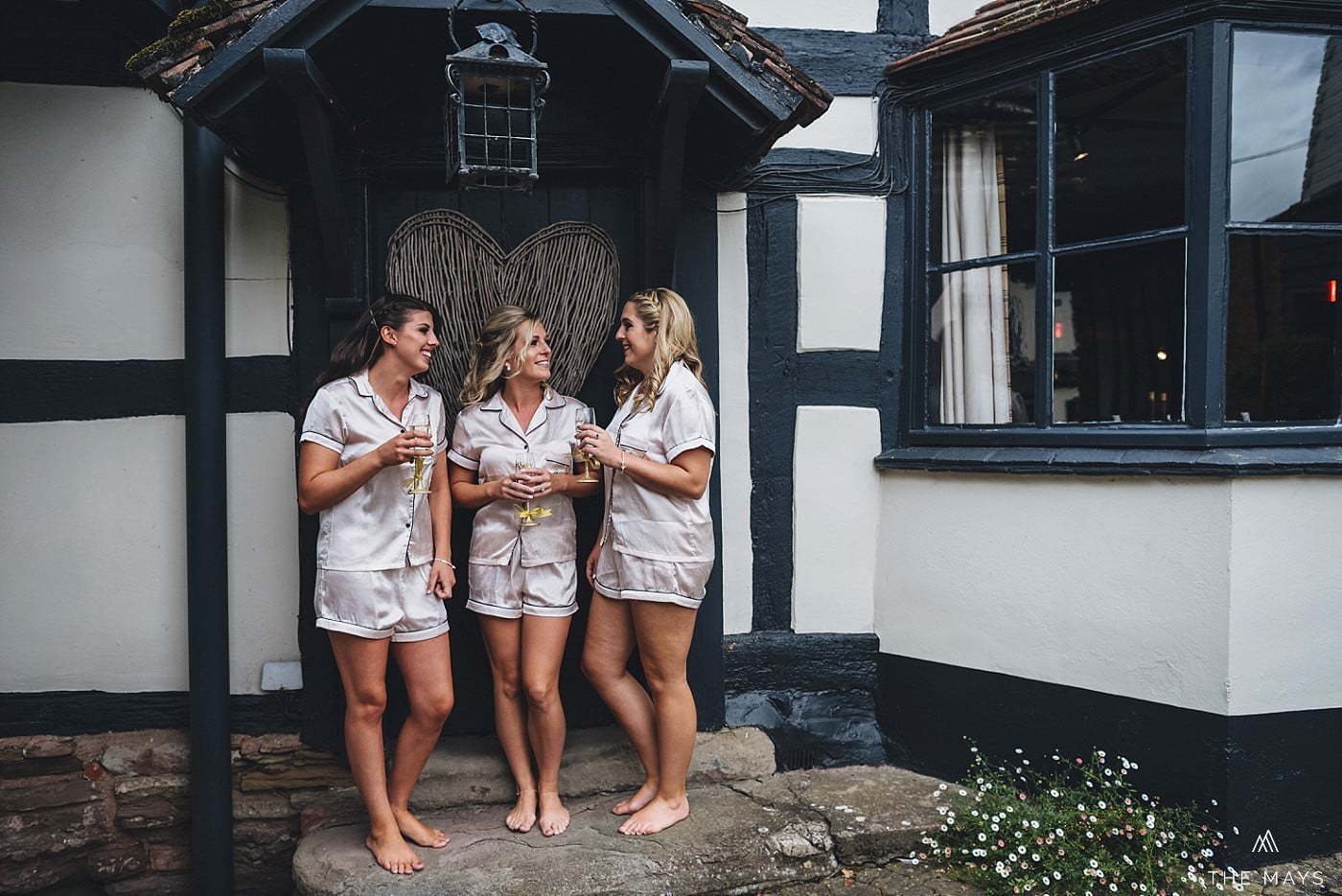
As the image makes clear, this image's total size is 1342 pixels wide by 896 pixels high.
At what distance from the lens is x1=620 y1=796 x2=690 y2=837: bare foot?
3.06 meters

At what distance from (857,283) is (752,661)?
1.65 metres

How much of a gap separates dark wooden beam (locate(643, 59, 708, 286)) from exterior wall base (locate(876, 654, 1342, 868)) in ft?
6.92

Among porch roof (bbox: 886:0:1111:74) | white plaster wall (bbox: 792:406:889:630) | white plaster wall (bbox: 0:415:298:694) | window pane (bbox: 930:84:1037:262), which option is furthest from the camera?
white plaster wall (bbox: 792:406:889:630)

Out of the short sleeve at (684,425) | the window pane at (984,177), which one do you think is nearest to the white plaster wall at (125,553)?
the short sleeve at (684,425)

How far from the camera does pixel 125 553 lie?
342cm

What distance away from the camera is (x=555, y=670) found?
314cm

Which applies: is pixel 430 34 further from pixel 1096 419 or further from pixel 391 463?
pixel 1096 419

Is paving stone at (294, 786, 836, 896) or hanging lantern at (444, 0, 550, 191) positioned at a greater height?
hanging lantern at (444, 0, 550, 191)

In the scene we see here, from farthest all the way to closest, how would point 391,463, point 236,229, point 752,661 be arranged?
point 752,661, point 236,229, point 391,463

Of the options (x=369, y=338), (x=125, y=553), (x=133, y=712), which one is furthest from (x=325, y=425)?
(x=133, y=712)

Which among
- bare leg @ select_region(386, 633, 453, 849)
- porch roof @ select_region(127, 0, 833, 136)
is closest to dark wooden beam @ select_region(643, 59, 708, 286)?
porch roof @ select_region(127, 0, 833, 136)

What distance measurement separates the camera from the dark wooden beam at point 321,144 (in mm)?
2701

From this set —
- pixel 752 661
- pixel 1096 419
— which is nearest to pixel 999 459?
pixel 1096 419

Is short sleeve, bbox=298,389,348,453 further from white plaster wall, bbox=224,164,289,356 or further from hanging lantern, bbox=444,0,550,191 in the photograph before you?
hanging lantern, bbox=444,0,550,191
